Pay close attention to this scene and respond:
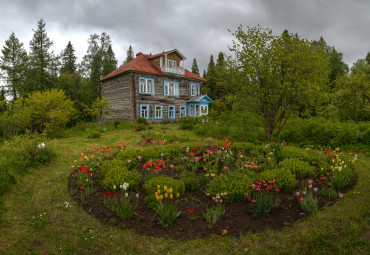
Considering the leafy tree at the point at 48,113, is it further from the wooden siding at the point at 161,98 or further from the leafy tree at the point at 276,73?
the leafy tree at the point at 276,73

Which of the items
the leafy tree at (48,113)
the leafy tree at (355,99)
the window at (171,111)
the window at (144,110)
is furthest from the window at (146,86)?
the leafy tree at (355,99)

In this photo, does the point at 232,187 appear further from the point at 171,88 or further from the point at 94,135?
the point at 171,88

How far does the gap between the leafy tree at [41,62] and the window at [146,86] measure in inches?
558

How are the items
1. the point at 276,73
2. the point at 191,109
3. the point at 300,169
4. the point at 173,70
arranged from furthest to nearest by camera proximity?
the point at 191,109, the point at 173,70, the point at 276,73, the point at 300,169

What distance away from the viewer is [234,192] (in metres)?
4.25

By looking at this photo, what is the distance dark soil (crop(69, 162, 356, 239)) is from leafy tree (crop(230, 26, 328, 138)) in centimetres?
633

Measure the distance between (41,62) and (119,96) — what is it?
14.7 m

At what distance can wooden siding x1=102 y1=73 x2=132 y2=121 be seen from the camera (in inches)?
834

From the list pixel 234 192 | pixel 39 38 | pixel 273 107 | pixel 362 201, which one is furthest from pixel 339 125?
pixel 39 38

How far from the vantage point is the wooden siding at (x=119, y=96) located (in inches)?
834

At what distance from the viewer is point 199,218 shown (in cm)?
375

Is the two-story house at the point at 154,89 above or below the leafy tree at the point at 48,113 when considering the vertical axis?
above

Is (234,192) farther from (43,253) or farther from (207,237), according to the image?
(43,253)

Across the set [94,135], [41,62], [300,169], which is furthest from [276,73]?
[41,62]
